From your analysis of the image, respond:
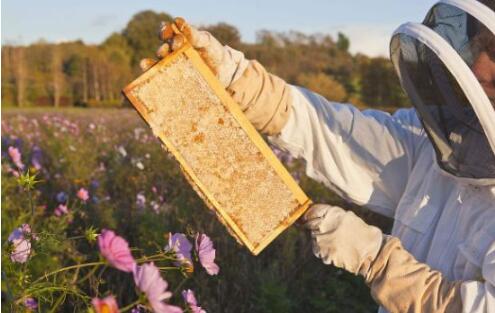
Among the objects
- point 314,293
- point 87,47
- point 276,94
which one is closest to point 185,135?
point 276,94

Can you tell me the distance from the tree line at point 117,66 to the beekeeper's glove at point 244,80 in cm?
2644

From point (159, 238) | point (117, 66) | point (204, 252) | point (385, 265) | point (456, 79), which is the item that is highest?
point (456, 79)

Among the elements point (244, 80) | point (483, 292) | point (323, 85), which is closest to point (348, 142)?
point (244, 80)

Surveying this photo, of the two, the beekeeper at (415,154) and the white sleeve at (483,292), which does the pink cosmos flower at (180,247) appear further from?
the white sleeve at (483,292)

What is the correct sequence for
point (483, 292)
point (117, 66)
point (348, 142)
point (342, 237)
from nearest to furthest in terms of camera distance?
point (483, 292) → point (342, 237) → point (348, 142) → point (117, 66)

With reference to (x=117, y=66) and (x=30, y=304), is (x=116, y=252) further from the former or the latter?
(x=117, y=66)

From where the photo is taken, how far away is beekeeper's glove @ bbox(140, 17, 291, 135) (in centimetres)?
175

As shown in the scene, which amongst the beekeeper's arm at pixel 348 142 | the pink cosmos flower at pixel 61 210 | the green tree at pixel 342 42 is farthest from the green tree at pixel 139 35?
the beekeeper's arm at pixel 348 142

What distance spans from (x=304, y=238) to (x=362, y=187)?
5.92 ft

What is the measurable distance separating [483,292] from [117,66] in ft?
126

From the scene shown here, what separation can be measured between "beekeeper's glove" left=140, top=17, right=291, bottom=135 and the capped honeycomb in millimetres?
76

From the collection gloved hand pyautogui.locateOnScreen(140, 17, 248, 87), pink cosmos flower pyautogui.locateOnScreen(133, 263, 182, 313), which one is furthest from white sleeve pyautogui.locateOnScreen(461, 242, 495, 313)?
pink cosmos flower pyautogui.locateOnScreen(133, 263, 182, 313)

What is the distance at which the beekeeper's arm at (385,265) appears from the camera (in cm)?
169

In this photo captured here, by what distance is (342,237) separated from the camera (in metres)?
1.75
